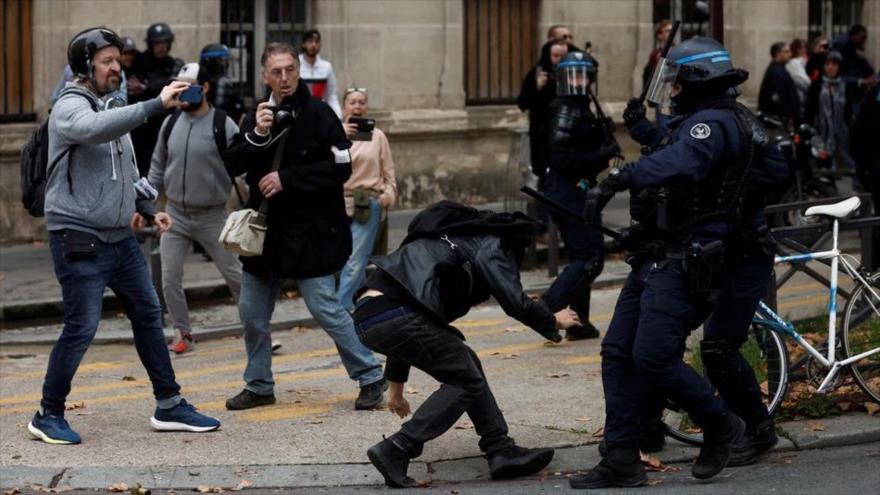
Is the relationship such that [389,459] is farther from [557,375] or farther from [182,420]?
[557,375]

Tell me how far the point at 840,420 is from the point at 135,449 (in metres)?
3.28

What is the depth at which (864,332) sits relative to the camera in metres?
9.12

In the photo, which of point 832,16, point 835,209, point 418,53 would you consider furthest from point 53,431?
point 832,16

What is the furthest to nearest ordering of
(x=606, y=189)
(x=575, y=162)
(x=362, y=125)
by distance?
1. (x=575, y=162)
2. (x=362, y=125)
3. (x=606, y=189)

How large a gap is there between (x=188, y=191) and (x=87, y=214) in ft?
9.38

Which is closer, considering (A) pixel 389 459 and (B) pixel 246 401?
(A) pixel 389 459

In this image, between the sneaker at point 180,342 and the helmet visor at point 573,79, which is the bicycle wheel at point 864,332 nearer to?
the helmet visor at point 573,79

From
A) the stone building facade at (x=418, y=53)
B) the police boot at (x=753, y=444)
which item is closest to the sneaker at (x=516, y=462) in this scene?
the police boot at (x=753, y=444)

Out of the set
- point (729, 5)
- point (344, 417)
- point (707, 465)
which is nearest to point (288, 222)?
point (344, 417)

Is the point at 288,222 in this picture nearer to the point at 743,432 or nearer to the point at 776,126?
the point at 743,432

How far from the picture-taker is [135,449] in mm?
8719

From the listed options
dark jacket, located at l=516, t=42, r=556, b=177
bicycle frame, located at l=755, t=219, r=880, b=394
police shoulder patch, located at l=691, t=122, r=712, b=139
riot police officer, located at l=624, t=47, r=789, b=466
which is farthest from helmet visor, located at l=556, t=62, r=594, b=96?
dark jacket, located at l=516, t=42, r=556, b=177

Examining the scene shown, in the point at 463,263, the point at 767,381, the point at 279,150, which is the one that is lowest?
the point at 767,381

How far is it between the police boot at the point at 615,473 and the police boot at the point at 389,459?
720mm
